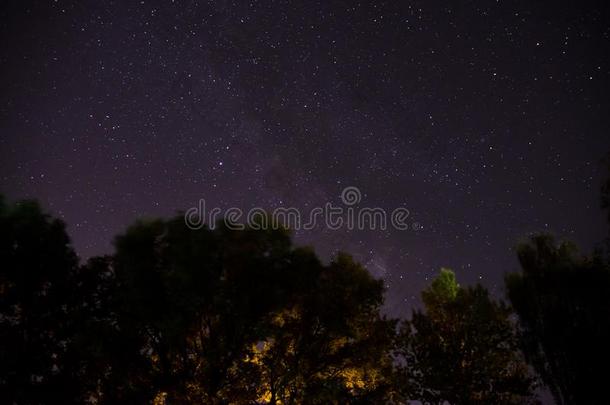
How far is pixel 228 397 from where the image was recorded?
16.8m

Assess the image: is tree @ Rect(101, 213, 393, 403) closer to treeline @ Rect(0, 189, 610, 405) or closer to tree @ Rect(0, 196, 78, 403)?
treeline @ Rect(0, 189, 610, 405)

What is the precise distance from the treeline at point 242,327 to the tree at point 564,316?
53mm

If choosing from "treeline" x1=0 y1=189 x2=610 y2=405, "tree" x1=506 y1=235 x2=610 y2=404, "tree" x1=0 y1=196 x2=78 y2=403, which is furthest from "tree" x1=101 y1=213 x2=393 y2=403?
"tree" x1=506 y1=235 x2=610 y2=404

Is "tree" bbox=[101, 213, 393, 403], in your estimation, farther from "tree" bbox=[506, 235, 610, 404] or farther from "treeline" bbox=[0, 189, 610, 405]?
"tree" bbox=[506, 235, 610, 404]

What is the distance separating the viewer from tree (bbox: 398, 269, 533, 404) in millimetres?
18031

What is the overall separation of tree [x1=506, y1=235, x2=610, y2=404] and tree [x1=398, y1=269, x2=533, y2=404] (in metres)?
0.95

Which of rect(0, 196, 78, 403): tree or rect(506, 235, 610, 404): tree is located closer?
rect(0, 196, 78, 403): tree

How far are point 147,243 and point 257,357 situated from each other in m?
7.20

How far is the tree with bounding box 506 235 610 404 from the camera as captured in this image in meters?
16.1

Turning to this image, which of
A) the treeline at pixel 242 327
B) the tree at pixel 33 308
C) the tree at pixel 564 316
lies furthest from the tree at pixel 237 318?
the tree at pixel 564 316

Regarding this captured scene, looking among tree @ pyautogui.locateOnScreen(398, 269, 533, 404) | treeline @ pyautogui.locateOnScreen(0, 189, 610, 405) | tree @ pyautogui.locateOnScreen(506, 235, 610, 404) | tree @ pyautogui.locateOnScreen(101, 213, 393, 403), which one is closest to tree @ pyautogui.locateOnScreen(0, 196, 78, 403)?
treeline @ pyautogui.locateOnScreen(0, 189, 610, 405)

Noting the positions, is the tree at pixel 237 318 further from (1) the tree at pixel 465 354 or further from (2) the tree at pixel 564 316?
(2) the tree at pixel 564 316

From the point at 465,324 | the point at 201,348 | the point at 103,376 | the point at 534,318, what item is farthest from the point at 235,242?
the point at 534,318

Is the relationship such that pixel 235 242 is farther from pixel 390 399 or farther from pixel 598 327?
pixel 598 327
